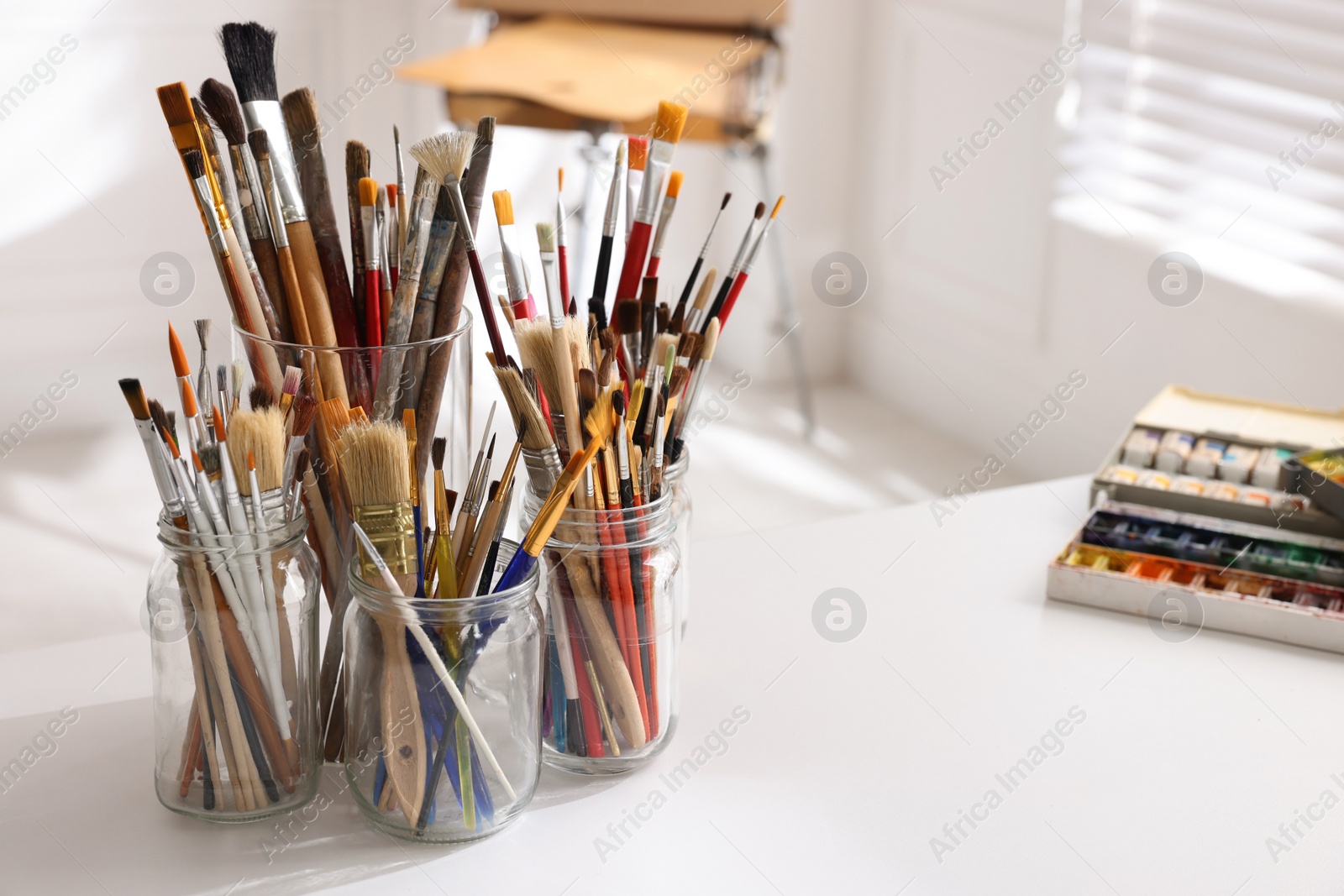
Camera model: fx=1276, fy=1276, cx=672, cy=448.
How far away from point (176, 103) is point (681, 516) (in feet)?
1.31

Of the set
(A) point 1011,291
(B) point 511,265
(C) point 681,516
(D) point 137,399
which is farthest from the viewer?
(A) point 1011,291

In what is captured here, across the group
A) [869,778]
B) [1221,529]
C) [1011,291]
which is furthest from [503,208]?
[1011,291]

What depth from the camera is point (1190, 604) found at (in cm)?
97

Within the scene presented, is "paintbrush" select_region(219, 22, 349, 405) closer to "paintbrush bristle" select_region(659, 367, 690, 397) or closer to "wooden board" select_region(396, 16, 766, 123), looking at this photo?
"paintbrush bristle" select_region(659, 367, 690, 397)

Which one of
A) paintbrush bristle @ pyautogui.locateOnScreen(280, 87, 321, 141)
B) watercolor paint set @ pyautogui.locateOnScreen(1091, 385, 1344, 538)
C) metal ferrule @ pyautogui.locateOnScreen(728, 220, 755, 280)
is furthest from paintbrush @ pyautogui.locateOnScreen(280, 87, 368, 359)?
watercolor paint set @ pyautogui.locateOnScreen(1091, 385, 1344, 538)

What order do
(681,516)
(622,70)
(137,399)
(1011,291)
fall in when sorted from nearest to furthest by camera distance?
1. (137,399)
2. (681,516)
3. (622,70)
4. (1011,291)

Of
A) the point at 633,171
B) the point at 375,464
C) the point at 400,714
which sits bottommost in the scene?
the point at 400,714

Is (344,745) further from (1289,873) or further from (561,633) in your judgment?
(1289,873)

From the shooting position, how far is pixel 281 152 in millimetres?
711

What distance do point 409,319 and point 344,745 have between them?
0.81ft

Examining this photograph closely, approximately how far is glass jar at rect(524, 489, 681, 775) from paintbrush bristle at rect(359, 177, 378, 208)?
0.63ft

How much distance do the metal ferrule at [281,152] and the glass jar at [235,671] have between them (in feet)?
0.58

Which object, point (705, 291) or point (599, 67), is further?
point (599, 67)

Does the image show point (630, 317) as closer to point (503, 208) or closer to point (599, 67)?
point (503, 208)
